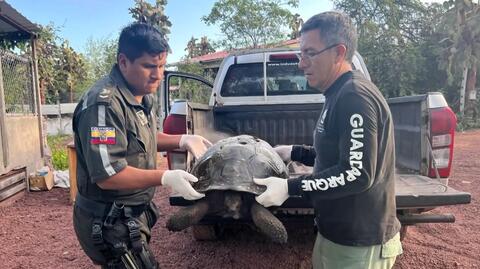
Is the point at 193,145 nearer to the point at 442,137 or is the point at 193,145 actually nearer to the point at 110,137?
the point at 110,137

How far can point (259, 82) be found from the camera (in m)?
5.00

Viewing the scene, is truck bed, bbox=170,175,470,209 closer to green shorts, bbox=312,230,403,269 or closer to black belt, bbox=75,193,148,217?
black belt, bbox=75,193,148,217

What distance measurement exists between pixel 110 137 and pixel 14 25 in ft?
19.8

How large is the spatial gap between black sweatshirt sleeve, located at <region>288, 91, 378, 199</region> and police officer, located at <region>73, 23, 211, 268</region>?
31.3 inches

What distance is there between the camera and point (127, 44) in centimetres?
205

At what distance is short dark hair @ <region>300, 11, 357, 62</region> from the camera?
1.77m

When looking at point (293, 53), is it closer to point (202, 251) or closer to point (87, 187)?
point (202, 251)

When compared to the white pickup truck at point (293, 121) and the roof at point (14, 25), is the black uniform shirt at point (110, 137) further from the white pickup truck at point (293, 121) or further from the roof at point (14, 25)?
the roof at point (14, 25)

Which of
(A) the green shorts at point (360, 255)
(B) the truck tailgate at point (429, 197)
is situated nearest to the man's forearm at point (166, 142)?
(A) the green shorts at point (360, 255)

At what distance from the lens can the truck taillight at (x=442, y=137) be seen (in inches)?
116

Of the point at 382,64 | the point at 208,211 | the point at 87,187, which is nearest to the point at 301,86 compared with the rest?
the point at 208,211

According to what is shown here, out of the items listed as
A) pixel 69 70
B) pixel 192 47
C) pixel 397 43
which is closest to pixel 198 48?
pixel 192 47

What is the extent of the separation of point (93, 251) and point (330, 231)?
50.2 inches

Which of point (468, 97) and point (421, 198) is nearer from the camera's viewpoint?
point (421, 198)
